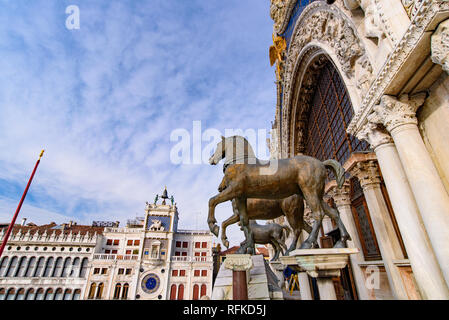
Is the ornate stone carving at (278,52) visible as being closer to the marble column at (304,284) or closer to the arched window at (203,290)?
the marble column at (304,284)

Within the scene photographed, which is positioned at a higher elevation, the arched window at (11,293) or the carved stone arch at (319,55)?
the carved stone arch at (319,55)

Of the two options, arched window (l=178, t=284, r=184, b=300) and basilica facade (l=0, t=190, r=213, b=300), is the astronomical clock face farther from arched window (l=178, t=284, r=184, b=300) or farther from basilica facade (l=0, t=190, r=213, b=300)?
arched window (l=178, t=284, r=184, b=300)

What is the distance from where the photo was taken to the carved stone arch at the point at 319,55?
575 centimetres

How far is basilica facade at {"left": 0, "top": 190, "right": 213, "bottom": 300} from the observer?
116ft

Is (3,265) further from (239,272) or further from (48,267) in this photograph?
(239,272)

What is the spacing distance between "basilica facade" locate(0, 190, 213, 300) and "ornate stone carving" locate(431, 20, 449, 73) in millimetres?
40342

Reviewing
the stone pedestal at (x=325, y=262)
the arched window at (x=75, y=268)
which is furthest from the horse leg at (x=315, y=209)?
the arched window at (x=75, y=268)

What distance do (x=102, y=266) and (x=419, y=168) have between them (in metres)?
45.1

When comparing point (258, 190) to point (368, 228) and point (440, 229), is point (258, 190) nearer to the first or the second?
point (440, 229)

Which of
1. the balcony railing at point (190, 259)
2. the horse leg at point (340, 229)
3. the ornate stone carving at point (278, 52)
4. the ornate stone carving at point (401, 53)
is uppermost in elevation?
the ornate stone carving at point (278, 52)

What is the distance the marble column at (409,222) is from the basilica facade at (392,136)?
15 millimetres

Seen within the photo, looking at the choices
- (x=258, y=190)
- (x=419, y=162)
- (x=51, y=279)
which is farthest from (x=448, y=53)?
(x=51, y=279)

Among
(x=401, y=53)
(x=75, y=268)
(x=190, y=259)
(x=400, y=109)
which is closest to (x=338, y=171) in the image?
(x=400, y=109)
